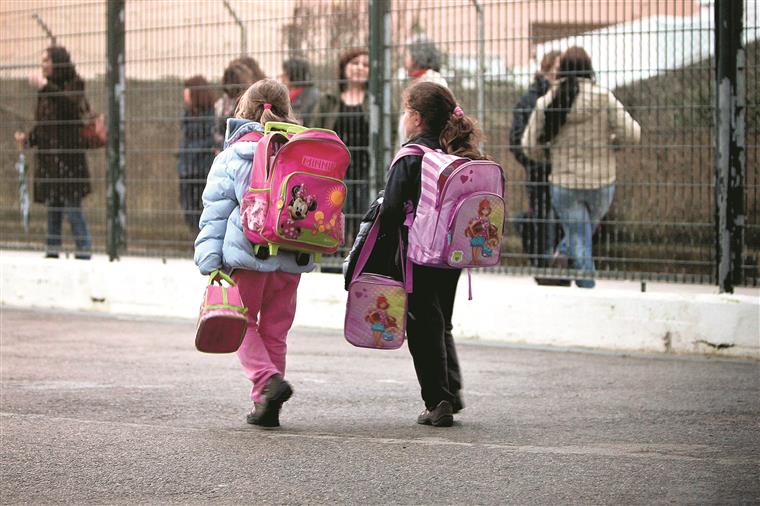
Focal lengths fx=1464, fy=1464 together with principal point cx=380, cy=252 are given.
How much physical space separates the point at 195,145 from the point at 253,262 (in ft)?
16.5

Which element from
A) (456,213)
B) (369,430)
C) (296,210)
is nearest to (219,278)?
(296,210)

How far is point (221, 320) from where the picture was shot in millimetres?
6465

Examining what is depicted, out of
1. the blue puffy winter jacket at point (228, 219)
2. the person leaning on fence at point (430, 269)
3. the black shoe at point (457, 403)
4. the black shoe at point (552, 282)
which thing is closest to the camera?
the blue puffy winter jacket at point (228, 219)

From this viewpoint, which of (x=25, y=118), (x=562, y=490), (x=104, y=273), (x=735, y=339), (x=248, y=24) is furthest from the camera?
(x=25, y=118)

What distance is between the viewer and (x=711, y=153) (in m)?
9.63

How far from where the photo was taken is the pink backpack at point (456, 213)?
22.0 ft

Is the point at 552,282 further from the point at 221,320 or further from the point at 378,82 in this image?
the point at 221,320

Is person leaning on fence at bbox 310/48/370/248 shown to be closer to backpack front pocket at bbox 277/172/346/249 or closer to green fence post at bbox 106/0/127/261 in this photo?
green fence post at bbox 106/0/127/261

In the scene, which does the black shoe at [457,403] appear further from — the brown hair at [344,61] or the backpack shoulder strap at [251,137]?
the brown hair at [344,61]

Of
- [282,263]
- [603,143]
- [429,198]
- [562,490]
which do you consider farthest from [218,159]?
[603,143]

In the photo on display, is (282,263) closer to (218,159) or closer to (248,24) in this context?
(218,159)

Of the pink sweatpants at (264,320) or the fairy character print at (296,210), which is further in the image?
the pink sweatpants at (264,320)

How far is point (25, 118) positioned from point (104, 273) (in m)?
1.78

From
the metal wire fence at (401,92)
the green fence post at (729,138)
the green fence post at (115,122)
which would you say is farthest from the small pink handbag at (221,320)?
the green fence post at (115,122)
